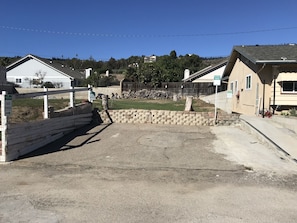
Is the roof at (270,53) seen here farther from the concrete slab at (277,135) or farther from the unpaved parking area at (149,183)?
the unpaved parking area at (149,183)

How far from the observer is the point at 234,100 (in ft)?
79.2

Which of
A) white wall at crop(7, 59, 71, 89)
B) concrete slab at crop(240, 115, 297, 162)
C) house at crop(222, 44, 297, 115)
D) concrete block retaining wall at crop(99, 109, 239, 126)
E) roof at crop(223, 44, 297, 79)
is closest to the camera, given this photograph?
concrete slab at crop(240, 115, 297, 162)

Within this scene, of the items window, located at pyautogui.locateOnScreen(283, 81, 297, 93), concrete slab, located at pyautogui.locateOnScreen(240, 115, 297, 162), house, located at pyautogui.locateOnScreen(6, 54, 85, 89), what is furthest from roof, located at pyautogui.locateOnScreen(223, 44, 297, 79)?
house, located at pyautogui.locateOnScreen(6, 54, 85, 89)

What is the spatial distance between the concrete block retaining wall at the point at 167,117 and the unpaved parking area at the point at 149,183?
4627 mm

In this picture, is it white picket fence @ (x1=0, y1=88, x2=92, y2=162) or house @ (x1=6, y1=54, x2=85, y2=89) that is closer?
white picket fence @ (x1=0, y1=88, x2=92, y2=162)

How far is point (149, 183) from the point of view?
6.41m

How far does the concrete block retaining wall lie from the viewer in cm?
1588

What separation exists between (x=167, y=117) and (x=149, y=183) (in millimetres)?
9714

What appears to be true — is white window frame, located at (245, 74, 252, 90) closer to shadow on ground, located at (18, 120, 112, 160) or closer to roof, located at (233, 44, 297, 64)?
roof, located at (233, 44, 297, 64)

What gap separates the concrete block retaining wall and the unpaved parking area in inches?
182

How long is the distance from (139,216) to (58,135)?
24.6 ft

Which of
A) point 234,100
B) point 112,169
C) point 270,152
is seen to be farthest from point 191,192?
point 234,100

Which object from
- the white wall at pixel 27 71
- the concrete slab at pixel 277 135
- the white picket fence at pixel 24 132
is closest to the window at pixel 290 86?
the concrete slab at pixel 277 135

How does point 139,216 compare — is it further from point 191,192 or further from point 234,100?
point 234,100
